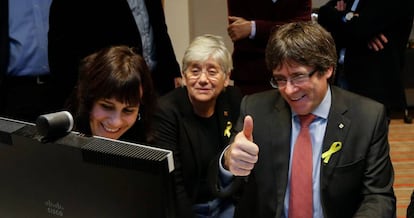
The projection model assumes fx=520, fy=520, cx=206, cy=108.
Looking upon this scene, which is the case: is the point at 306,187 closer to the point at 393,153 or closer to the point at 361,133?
the point at 361,133

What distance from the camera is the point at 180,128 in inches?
83.8

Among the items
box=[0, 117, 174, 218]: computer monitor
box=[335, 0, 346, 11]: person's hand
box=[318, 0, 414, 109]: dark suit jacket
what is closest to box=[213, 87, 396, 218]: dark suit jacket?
box=[0, 117, 174, 218]: computer monitor

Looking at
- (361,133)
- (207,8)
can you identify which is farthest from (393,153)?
(361,133)

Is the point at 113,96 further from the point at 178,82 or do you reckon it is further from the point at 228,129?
the point at 178,82

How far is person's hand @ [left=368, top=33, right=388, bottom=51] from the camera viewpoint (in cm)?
254

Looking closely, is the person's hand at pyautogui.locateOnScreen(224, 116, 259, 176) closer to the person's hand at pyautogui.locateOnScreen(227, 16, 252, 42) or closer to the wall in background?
the person's hand at pyautogui.locateOnScreen(227, 16, 252, 42)

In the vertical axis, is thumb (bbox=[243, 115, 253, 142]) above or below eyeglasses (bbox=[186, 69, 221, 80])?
above

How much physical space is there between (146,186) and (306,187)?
35.5 inches

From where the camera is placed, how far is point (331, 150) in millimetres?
1560

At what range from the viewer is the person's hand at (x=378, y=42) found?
8.35ft

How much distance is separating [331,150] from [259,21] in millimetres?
1058

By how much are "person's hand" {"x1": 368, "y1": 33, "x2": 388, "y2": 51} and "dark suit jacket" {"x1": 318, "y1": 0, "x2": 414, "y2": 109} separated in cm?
2

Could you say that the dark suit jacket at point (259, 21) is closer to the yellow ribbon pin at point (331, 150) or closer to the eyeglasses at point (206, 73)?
the eyeglasses at point (206, 73)

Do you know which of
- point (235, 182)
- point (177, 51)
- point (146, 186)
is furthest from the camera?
point (177, 51)
